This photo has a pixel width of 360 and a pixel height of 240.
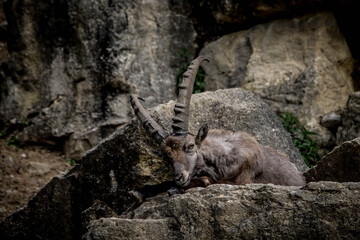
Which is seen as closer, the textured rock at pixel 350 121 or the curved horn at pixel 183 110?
the curved horn at pixel 183 110

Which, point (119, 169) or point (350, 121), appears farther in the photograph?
point (350, 121)

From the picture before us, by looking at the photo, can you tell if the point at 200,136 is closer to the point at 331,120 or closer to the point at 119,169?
the point at 119,169

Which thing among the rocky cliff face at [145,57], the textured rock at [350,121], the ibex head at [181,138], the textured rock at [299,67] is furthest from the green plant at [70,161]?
the textured rock at [350,121]

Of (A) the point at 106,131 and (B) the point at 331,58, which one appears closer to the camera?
(B) the point at 331,58

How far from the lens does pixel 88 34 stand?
11.1 meters

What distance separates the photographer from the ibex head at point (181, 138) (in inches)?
238

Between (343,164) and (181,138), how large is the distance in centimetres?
212

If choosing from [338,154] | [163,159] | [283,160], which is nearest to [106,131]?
[163,159]

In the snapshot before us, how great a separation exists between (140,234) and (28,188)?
6357 millimetres

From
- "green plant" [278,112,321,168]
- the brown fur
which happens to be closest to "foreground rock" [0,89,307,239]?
the brown fur

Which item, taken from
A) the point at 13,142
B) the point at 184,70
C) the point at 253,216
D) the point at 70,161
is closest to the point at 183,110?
the point at 253,216

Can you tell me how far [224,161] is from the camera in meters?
6.47

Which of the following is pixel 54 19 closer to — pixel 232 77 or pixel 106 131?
pixel 106 131

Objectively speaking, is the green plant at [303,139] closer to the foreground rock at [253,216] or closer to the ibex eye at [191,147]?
the ibex eye at [191,147]
